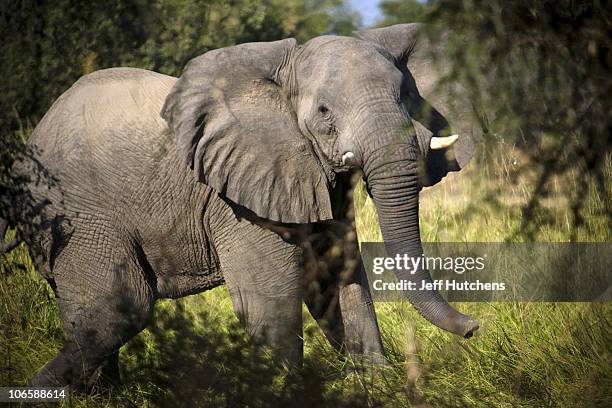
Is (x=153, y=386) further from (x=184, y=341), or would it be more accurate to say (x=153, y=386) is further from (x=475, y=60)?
(x=475, y=60)

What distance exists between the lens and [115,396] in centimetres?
546

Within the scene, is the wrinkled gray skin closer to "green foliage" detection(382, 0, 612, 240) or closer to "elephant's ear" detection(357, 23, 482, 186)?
"elephant's ear" detection(357, 23, 482, 186)

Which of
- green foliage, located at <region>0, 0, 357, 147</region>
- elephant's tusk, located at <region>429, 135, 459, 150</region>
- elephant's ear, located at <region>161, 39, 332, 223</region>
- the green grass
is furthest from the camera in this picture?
green foliage, located at <region>0, 0, 357, 147</region>

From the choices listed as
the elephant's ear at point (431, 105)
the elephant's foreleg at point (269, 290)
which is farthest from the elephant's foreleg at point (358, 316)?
the elephant's ear at point (431, 105)

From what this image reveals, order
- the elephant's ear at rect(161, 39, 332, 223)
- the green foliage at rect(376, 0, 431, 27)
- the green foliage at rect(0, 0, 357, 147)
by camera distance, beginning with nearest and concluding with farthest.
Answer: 1. the green foliage at rect(376, 0, 431, 27)
2. the elephant's ear at rect(161, 39, 332, 223)
3. the green foliage at rect(0, 0, 357, 147)

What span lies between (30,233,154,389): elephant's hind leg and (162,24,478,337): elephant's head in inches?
24.9

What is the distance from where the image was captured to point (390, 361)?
5.51m

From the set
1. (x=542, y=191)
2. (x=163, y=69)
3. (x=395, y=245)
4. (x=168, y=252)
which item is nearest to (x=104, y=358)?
(x=168, y=252)

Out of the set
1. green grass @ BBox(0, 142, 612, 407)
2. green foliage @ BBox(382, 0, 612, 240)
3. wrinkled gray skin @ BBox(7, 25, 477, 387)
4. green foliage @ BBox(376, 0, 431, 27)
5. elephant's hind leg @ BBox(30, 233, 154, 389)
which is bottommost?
green grass @ BBox(0, 142, 612, 407)

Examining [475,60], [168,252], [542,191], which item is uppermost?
[475,60]

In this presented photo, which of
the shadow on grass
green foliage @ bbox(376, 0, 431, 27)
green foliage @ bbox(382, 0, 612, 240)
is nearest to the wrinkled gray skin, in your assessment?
the shadow on grass

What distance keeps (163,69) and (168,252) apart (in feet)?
8.71

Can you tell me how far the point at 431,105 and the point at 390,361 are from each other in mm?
1274

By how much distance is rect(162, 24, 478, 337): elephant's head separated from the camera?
5250 millimetres
